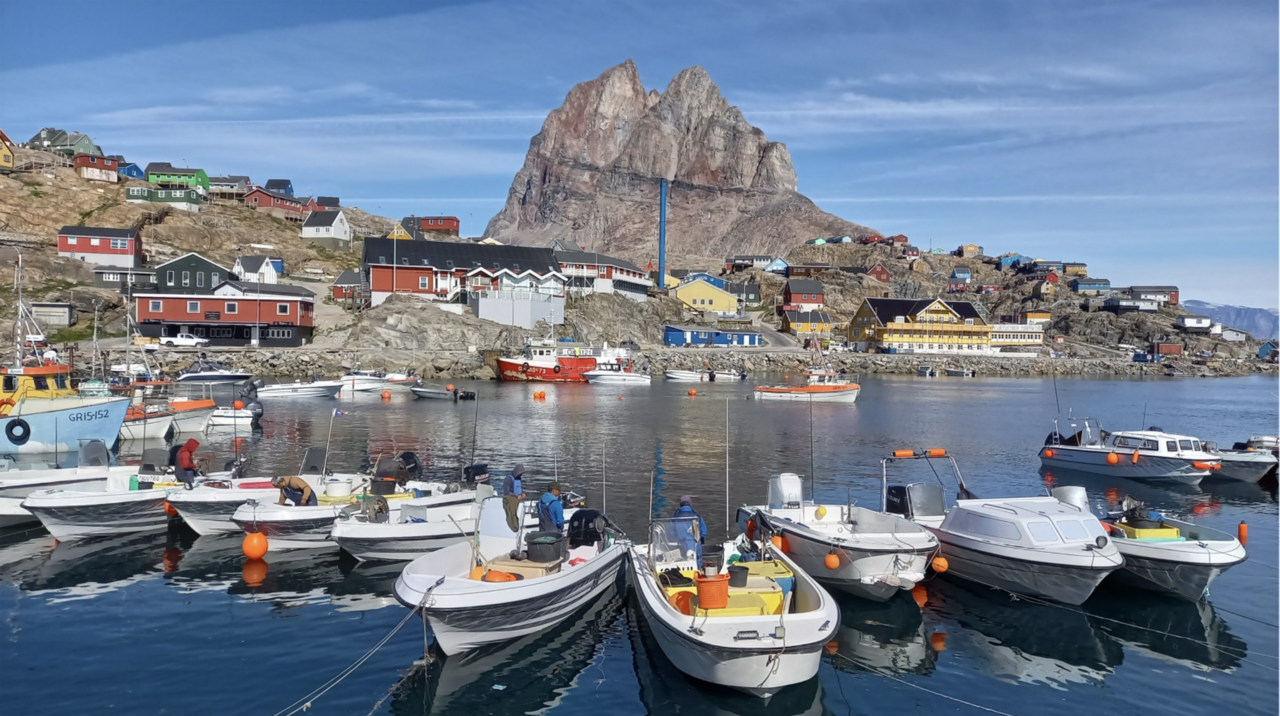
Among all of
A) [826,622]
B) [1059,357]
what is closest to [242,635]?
[826,622]

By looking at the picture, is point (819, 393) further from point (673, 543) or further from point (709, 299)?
point (709, 299)

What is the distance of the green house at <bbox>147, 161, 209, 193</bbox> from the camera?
448 ft

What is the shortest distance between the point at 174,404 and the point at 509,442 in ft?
65.3

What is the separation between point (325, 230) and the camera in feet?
440

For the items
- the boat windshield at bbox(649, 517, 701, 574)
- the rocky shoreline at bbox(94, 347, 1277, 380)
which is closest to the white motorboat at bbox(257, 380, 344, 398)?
the rocky shoreline at bbox(94, 347, 1277, 380)

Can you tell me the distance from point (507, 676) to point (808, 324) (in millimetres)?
127937

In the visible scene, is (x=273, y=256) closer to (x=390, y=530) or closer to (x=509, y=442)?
(x=509, y=442)

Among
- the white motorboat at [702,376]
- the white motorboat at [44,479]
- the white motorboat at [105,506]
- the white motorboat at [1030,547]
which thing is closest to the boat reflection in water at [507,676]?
the white motorboat at [1030,547]

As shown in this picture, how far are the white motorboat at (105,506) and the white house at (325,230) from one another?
119m

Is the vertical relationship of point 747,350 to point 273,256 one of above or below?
below

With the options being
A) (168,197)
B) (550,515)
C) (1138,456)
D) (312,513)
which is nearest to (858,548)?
(550,515)

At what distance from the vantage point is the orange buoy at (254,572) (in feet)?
61.9

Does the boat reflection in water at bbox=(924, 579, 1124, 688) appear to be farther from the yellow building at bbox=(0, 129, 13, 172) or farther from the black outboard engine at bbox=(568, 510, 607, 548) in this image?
the yellow building at bbox=(0, 129, 13, 172)

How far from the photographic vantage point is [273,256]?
119m
